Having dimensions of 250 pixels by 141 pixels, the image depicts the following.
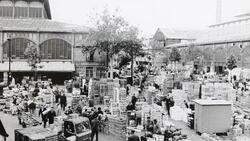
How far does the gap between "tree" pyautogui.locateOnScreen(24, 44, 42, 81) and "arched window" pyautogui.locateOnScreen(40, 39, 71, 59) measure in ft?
8.80

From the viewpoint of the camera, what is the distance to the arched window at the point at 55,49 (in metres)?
39.9

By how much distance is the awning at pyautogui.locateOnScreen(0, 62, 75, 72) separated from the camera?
123ft

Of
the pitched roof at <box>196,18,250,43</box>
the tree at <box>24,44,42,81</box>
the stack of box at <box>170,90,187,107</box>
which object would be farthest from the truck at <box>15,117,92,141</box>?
the pitched roof at <box>196,18,250,43</box>

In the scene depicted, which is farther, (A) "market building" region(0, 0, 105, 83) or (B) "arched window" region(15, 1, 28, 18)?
(B) "arched window" region(15, 1, 28, 18)

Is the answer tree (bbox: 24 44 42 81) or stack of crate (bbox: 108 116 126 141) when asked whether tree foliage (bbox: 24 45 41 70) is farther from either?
stack of crate (bbox: 108 116 126 141)

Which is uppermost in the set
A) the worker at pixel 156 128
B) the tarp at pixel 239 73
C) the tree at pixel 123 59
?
the tree at pixel 123 59

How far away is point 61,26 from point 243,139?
105ft

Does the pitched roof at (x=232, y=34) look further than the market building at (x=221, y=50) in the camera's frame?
Yes

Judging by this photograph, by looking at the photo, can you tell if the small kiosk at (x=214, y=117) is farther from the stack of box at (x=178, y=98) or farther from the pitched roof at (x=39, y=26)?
the pitched roof at (x=39, y=26)

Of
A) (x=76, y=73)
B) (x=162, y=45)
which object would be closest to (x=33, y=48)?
(x=76, y=73)

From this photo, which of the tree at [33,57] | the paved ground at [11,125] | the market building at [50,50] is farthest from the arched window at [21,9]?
the paved ground at [11,125]

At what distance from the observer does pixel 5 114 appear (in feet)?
72.7

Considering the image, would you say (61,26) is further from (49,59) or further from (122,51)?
(122,51)

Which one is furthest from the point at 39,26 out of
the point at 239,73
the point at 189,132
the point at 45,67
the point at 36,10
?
the point at 189,132
